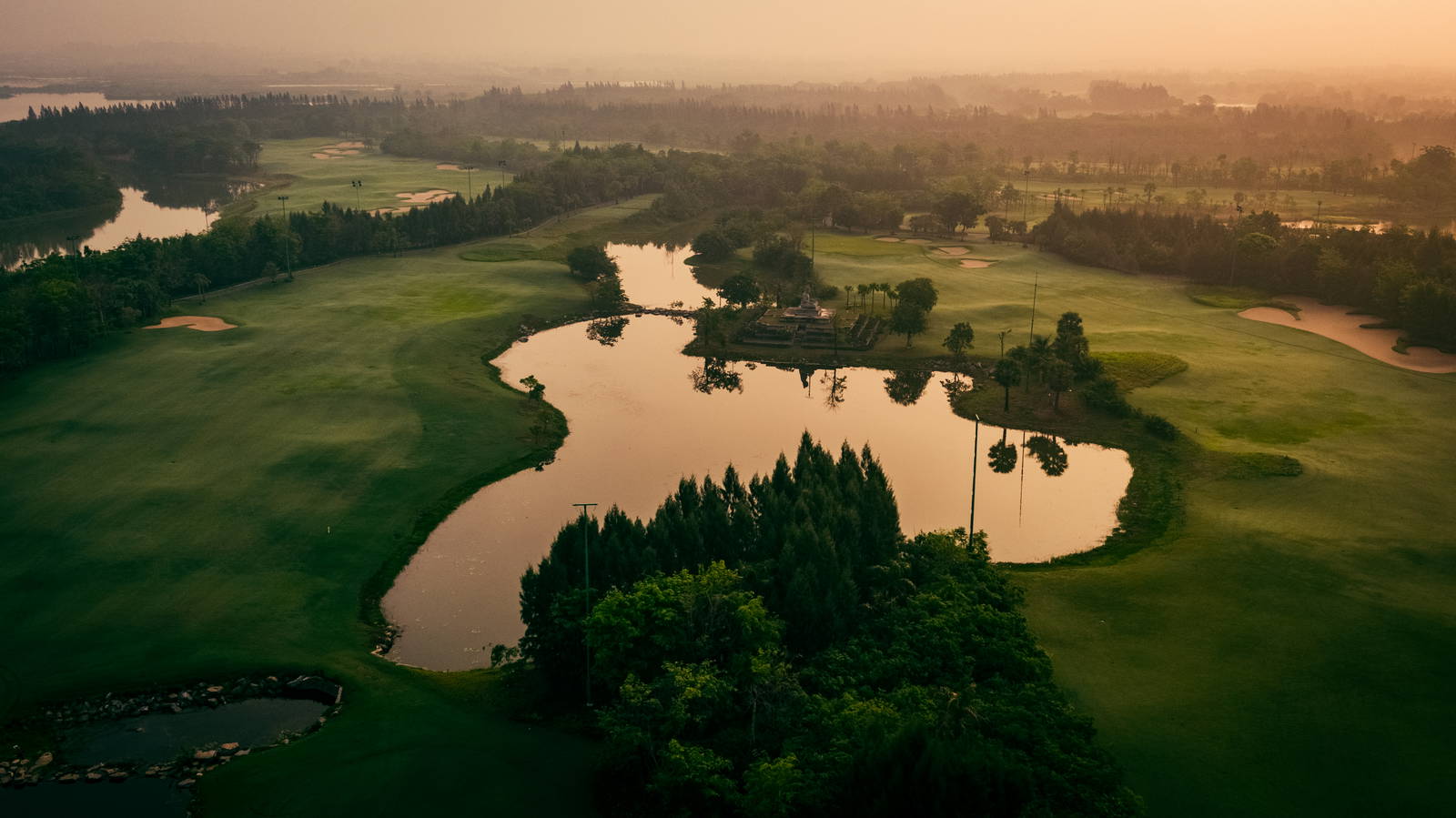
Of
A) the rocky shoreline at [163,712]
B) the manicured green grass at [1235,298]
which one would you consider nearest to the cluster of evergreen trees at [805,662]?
the rocky shoreline at [163,712]

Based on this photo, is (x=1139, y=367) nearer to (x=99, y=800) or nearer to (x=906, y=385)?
(x=906, y=385)

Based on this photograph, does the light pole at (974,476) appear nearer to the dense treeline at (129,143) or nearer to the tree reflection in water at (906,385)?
the tree reflection in water at (906,385)

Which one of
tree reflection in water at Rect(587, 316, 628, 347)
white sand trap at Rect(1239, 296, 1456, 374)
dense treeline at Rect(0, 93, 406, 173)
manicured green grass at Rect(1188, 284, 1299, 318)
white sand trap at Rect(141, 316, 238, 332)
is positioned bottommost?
tree reflection in water at Rect(587, 316, 628, 347)

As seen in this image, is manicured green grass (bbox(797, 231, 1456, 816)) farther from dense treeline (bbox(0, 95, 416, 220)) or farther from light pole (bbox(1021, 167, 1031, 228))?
dense treeline (bbox(0, 95, 416, 220))

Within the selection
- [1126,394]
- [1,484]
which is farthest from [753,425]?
[1,484]

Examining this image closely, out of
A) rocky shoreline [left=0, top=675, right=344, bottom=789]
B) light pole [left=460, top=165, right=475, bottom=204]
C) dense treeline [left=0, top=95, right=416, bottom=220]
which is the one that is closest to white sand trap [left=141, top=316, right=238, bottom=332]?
rocky shoreline [left=0, top=675, right=344, bottom=789]
